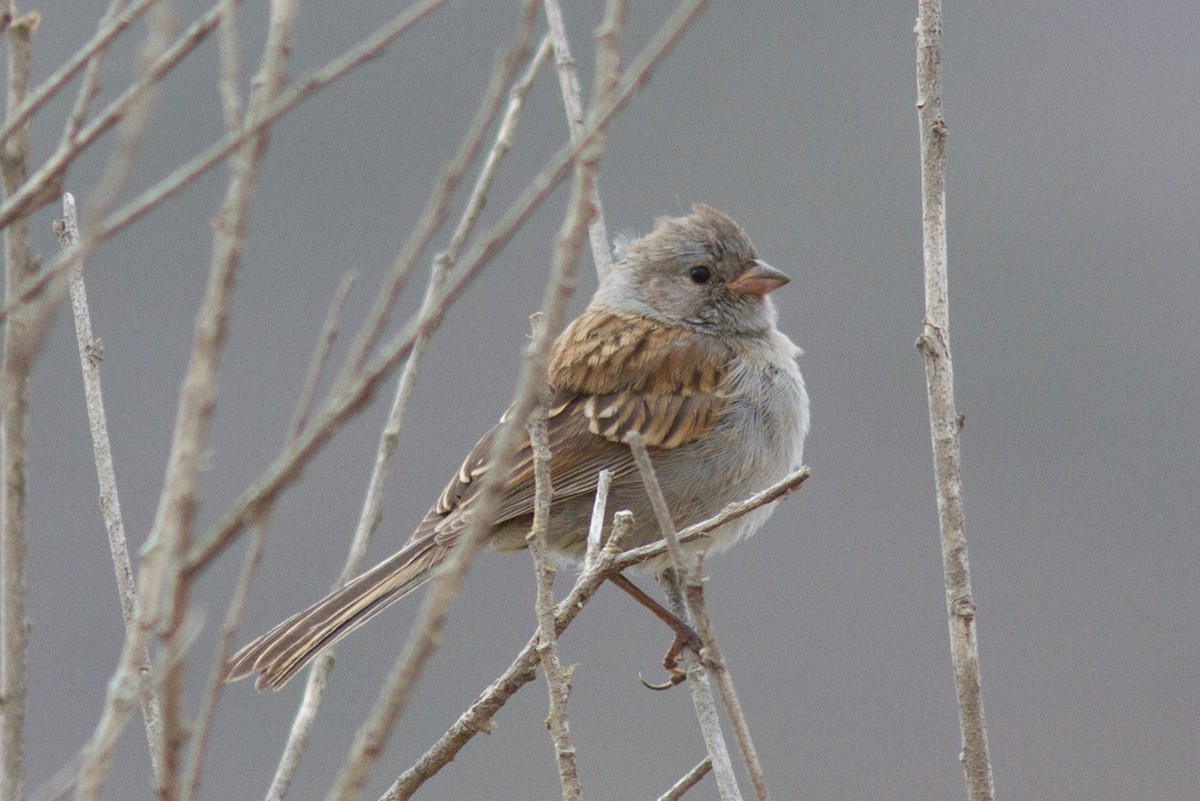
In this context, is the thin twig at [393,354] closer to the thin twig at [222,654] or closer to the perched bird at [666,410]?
the thin twig at [222,654]

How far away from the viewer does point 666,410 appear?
4.06 meters

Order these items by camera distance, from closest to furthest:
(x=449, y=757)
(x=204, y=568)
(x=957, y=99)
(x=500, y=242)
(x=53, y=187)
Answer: (x=204, y=568) < (x=500, y=242) < (x=53, y=187) < (x=449, y=757) < (x=957, y=99)

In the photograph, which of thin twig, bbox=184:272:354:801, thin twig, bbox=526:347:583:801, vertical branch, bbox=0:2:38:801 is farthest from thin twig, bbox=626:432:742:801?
vertical branch, bbox=0:2:38:801

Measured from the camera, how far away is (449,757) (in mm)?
2066

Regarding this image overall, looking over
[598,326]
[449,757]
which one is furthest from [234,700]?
[449,757]

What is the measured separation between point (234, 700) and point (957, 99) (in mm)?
5993

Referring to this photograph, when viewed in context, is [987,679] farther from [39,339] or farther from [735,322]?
[39,339]

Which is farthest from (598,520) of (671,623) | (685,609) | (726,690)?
(671,623)

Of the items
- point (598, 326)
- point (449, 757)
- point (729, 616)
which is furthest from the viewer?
point (729, 616)

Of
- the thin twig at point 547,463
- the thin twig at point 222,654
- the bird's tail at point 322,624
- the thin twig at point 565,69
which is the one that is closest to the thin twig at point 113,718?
the thin twig at point 222,654

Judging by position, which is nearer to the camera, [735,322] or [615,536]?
[615,536]

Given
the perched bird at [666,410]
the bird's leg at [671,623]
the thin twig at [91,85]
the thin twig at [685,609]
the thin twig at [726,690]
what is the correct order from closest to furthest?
the thin twig at [91,85], the thin twig at [726,690], the thin twig at [685,609], the bird's leg at [671,623], the perched bird at [666,410]

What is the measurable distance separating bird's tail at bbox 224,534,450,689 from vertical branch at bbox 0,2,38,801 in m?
1.23

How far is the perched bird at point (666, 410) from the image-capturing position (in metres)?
3.92
